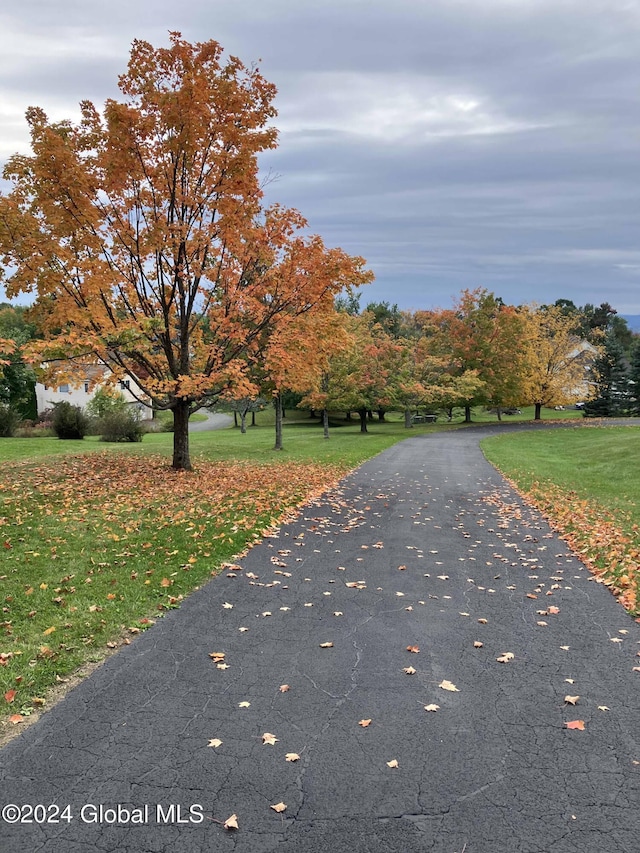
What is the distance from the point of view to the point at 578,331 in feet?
229

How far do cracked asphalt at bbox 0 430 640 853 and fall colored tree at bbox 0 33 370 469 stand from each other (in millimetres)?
7416

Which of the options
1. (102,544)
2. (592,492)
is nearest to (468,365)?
(592,492)

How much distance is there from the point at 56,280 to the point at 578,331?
70264mm

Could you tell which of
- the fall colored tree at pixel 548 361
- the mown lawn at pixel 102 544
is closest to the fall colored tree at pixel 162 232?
the mown lawn at pixel 102 544

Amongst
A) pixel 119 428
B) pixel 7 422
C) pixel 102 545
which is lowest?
Result: pixel 102 545

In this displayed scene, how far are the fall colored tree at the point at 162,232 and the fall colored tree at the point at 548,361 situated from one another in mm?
33071

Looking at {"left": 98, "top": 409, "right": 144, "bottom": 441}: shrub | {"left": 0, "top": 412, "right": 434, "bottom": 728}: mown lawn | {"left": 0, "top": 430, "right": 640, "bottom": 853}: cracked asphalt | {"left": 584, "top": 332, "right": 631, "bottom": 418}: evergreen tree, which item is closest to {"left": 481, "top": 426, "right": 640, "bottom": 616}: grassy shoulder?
{"left": 0, "top": 430, "right": 640, "bottom": 853}: cracked asphalt

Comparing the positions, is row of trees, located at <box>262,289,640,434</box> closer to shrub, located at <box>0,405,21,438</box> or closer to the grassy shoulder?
the grassy shoulder

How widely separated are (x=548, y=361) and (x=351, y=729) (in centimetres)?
4451

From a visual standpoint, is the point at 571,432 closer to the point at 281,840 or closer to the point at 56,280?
the point at 56,280

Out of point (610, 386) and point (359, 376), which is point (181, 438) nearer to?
point (359, 376)

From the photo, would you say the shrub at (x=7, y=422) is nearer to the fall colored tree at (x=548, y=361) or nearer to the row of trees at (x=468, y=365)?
the row of trees at (x=468, y=365)

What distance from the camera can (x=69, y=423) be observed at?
91.6 ft

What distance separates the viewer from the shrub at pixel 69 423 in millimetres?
27953
